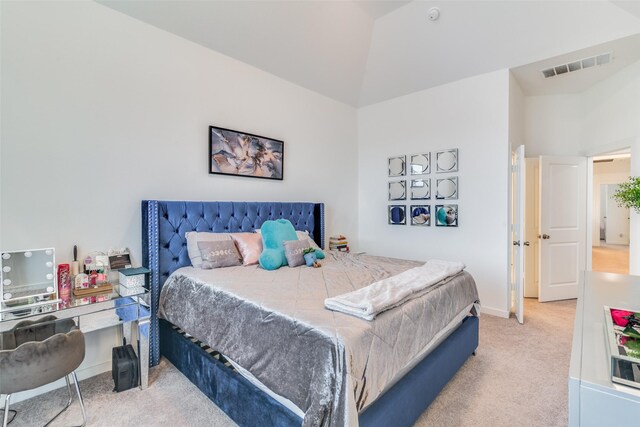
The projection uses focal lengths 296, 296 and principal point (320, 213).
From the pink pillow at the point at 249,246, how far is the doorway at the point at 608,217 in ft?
26.8

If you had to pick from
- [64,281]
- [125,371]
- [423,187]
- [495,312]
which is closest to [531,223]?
[495,312]

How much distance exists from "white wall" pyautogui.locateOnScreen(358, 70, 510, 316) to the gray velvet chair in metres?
4.06

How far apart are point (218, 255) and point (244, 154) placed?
4.47ft

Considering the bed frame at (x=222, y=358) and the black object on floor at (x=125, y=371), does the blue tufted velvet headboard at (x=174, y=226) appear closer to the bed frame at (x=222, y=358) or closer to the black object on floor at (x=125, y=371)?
the bed frame at (x=222, y=358)

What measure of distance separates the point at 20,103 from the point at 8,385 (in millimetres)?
1929

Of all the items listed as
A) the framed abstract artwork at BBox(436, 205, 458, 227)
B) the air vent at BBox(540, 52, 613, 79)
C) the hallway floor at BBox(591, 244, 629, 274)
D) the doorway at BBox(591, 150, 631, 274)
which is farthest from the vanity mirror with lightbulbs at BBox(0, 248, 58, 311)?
the doorway at BBox(591, 150, 631, 274)

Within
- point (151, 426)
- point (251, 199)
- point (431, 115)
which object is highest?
point (431, 115)

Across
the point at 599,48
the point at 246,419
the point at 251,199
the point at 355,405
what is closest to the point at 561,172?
the point at 599,48

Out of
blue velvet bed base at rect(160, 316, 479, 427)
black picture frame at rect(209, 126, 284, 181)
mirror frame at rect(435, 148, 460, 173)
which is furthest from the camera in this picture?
mirror frame at rect(435, 148, 460, 173)

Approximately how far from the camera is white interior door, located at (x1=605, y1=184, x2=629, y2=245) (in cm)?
909

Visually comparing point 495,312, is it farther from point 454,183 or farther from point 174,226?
point 174,226

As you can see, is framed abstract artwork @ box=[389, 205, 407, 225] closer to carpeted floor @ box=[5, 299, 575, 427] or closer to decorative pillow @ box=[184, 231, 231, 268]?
carpeted floor @ box=[5, 299, 575, 427]

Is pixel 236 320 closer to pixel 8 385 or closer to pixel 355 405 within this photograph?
pixel 355 405

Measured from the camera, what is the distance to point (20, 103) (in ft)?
7.22
